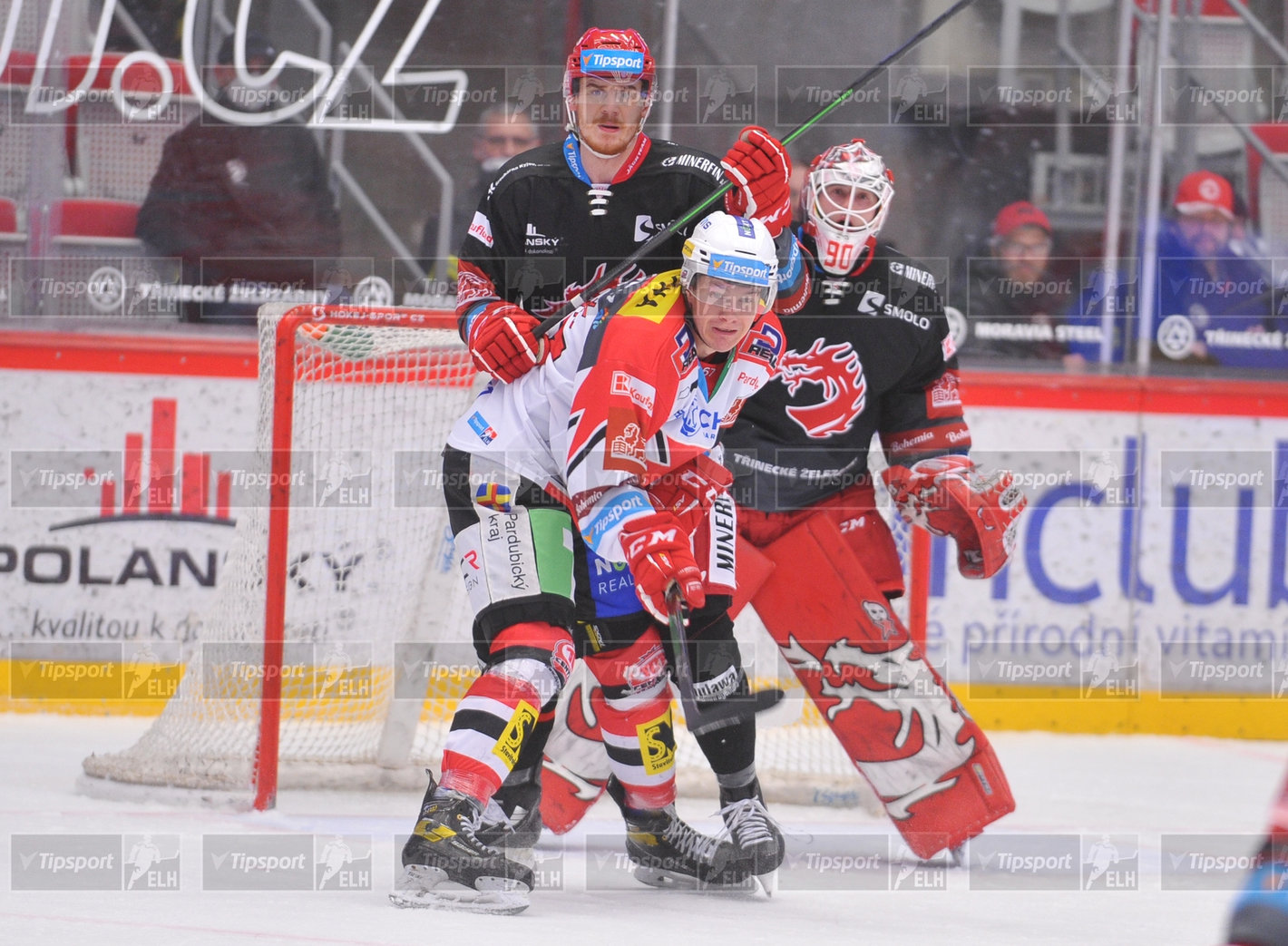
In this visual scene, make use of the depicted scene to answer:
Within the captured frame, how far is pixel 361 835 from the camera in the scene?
3436mm

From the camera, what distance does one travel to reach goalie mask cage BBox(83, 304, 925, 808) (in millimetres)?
3775

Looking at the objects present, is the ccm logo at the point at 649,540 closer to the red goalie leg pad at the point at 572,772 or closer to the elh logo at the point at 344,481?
the red goalie leg pad at the point at 572,772

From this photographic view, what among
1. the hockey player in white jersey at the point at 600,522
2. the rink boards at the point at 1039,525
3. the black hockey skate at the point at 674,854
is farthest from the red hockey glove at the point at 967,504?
the rink boards at the point at 1039,525

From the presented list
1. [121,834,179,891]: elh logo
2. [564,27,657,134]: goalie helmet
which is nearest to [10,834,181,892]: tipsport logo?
[121,834,179,891]: elh logo

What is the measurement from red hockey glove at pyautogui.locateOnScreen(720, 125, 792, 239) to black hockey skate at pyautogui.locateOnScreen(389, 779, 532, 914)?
4.39 ft

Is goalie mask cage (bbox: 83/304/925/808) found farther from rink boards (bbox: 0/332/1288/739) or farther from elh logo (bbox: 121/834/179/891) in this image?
rink boards (bbox: 0/332/1288/739)

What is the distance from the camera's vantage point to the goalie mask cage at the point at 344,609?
378cm

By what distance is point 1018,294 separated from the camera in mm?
5469

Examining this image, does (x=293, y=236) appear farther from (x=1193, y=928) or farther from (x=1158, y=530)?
(x=1193, y=928)

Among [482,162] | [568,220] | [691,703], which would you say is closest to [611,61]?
[568,220]

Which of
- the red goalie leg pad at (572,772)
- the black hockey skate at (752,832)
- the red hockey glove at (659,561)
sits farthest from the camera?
the red goalie leg pad at (572,772)

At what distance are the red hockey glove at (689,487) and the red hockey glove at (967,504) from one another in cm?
74

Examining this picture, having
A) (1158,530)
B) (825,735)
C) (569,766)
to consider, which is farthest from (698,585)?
(1158,530)

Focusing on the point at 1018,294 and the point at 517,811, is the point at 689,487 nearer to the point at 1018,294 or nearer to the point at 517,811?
the point at 517,811
